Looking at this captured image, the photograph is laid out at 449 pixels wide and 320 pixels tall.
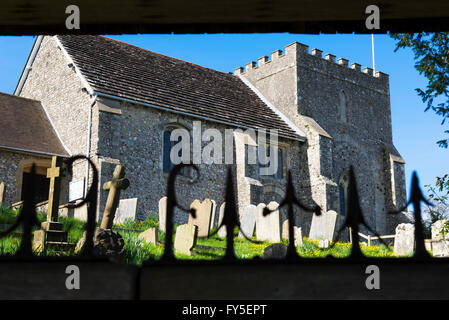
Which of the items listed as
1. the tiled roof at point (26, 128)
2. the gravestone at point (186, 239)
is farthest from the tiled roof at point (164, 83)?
the gravestone at point (186, 239)

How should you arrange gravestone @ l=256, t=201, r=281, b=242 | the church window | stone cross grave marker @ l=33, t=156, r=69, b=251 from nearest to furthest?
stone cross grave marker @ l=33, t=156, r=69, b=251, gravestone @ l=256, t=201, r=281, b=242, the church window

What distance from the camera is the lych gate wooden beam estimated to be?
2045 mm

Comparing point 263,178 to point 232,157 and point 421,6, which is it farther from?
point 421,6

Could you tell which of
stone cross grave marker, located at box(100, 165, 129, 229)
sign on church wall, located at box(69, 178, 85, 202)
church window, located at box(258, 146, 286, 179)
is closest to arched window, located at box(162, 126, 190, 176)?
church window, located at box(258, 146, 286, 179)

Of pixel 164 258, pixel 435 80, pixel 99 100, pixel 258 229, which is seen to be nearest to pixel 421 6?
pixel 164 258

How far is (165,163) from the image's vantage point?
744 inches

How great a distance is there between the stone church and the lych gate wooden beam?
13.8m

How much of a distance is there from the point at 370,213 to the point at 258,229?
1405cm

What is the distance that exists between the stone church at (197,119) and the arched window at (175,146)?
70 millimetres

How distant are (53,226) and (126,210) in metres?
5.38

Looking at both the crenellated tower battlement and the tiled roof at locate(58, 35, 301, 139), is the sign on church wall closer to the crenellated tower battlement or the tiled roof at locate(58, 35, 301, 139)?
the tiled roof at locate(58, 35, 301, 139)

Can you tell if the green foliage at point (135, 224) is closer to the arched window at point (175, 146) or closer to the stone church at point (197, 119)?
the stone church at point (197, 119)

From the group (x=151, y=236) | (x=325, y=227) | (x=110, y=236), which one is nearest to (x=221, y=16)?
(x=110, y=236)
